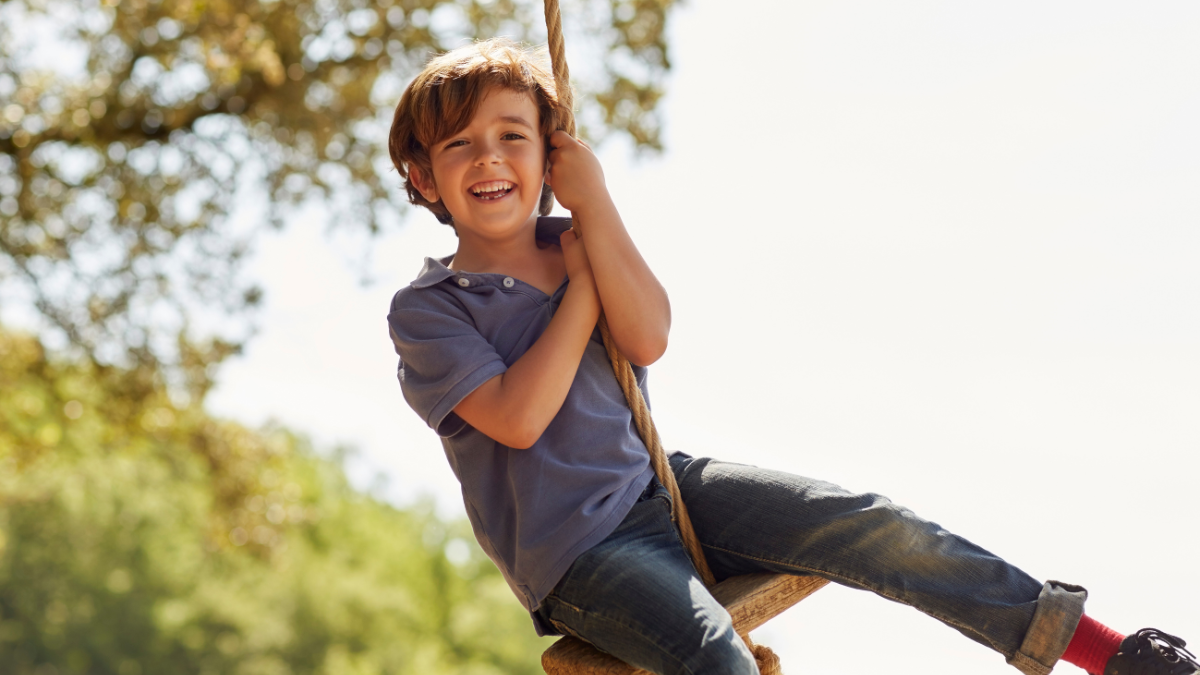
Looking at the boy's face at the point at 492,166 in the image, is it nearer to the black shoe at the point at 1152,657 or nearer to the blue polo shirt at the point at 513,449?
the blue polo shirt at the point at 513,449

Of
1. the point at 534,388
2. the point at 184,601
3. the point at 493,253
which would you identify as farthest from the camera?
the point at 184,601

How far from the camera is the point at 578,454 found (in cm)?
144

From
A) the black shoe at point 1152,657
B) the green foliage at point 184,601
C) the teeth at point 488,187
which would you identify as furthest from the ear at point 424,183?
the green foliage at point 184,601

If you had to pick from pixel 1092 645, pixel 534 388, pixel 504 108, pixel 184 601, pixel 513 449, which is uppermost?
pixel 504 108

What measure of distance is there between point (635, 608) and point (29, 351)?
5181 mm

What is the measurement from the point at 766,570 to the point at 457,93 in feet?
2.65

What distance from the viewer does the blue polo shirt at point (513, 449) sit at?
139 centimetres

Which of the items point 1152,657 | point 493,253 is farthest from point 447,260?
point 1152,657

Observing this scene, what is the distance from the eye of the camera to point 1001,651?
4.66 feet

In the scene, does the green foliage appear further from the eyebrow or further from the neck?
the eyebrow

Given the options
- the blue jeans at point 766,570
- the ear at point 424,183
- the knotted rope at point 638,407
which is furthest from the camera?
Result: the ear at point 424,183

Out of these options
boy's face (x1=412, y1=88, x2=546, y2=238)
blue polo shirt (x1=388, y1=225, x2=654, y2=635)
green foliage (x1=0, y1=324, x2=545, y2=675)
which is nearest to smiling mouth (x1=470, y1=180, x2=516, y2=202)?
boy's face (x1=412, y1=88, x2=546, y2=238)

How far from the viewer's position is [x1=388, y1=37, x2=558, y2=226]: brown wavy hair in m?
1.50

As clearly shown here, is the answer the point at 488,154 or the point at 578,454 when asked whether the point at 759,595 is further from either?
the point at 488,154
